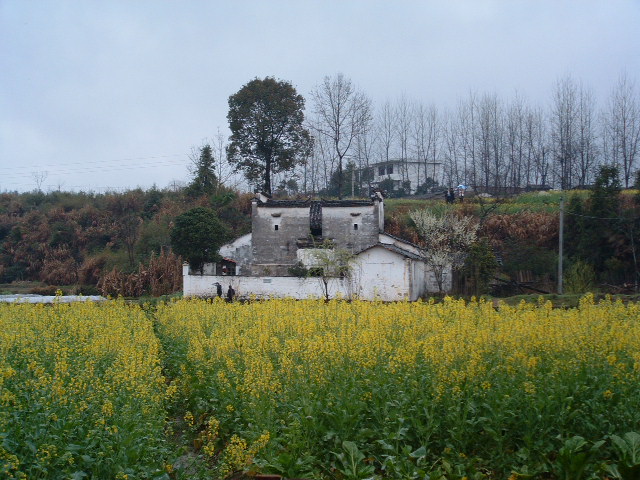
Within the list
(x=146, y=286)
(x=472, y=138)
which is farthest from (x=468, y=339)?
(x=472, y=138)

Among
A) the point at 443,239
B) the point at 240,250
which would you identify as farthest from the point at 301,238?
the point at 443,239

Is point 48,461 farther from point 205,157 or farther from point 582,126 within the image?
point 582,126

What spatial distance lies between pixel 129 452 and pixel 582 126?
54.9 meters

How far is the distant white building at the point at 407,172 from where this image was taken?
6316cm

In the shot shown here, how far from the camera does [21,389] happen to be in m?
7.40

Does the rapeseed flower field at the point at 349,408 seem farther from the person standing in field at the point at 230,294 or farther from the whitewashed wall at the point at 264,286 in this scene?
the whitewashed wall at the point at 264,286

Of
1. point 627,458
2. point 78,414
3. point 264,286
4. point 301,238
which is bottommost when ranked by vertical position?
point 627,458

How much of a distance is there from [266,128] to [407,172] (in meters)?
24.6

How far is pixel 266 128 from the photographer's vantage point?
4400 cm

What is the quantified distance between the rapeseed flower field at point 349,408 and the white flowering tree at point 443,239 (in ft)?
77.3

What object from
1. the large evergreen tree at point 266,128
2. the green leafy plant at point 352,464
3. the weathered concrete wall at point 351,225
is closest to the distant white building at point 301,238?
the weathered concrete wall at point 351,225

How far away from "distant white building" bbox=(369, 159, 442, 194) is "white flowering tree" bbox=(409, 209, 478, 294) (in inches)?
840

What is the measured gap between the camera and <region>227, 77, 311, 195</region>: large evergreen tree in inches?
1720

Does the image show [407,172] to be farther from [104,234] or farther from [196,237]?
[196,237]
